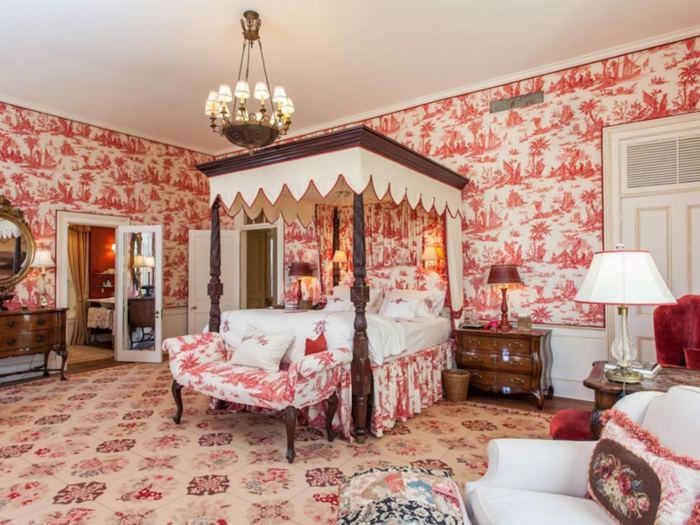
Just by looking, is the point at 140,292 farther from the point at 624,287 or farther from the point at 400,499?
the point at 624,287

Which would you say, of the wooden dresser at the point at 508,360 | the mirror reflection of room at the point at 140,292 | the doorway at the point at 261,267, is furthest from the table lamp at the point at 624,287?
the doorway at the point at 261,267

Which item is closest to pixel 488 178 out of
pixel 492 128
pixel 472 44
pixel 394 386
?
pixel 492 128

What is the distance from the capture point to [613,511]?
1394mm

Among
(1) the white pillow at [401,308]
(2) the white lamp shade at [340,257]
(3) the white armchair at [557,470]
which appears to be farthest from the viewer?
(2) the white lamp shade at [340,257]

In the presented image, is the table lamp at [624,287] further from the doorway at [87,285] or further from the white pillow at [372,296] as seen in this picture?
the doorway at [87,285]

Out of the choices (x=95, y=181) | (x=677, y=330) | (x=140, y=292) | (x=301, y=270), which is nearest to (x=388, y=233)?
(x=301, y=270)

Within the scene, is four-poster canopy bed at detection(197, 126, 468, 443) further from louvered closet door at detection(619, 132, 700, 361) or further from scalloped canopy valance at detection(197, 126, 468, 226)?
louvered closet door at detection(619, 132, 700, 361)

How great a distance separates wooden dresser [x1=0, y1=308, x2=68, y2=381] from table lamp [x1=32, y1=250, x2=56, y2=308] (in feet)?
1.19

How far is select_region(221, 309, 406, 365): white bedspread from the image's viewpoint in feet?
11.2

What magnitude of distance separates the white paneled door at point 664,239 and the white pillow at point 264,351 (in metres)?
3.24

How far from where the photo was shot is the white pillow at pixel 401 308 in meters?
4.66

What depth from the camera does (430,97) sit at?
519cm

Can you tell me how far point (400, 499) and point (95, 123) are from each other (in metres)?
6.51

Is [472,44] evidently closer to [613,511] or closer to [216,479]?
[613,511]
